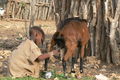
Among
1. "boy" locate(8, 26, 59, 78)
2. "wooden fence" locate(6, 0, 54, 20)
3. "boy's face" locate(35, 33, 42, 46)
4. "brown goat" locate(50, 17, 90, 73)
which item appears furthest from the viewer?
"wooden fence" locate(6, 0, 54, 20)

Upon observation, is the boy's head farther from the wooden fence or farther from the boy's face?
the wooden fence

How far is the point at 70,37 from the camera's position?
8094mm

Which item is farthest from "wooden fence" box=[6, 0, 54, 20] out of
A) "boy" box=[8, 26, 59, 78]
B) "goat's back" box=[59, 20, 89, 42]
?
"boy" box=[8, 26, 59, 78]

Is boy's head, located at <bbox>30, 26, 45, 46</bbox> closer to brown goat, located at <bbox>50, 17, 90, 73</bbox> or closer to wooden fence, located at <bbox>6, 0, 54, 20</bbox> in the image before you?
brown goat, located at <bbox>50, 17, 90, 73</bbox>

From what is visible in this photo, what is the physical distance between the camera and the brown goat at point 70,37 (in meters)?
8.05

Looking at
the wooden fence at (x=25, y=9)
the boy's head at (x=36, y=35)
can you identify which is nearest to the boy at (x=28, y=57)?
the boy's head at (x=36, y=35)

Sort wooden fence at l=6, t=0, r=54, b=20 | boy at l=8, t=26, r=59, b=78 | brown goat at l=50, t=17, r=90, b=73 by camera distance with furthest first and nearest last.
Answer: wooden fence at l=6, t=0, r=54, b=20, brown goat at l=50, t=17, r=90, b=73, boy at l=8, t=26, r=59, b=78

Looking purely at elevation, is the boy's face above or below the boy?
above

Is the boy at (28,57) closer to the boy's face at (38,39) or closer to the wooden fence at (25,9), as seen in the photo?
the boy's face at (38,39)

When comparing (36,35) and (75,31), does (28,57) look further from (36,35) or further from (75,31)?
(75,31)

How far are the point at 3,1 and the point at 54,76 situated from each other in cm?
1483

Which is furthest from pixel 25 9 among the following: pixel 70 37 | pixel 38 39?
pixel 38 39

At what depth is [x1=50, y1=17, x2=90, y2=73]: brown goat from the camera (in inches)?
317

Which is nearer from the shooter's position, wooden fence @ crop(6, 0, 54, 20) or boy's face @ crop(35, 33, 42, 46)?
boy's face @ crop(35, 33, 42, 46)
